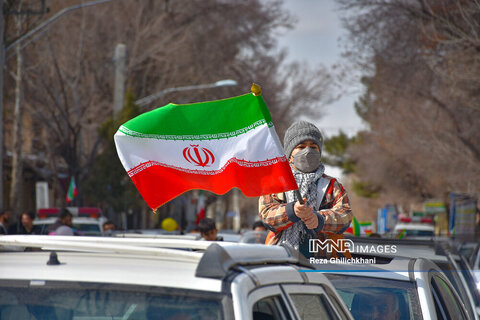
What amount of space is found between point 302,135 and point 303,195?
1.19 feet

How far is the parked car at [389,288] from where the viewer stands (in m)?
4.91

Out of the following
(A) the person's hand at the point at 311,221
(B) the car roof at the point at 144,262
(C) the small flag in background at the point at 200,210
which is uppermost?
(A) the person's hand at the point at 311,221

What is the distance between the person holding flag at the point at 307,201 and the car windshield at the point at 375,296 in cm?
24

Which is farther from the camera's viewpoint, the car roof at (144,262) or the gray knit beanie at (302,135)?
the gray knit beanie at (302,135)

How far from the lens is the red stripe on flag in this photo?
4.89 m

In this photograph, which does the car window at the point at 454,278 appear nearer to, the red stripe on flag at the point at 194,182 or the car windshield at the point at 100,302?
the red stripe on flag at the point at 194,182

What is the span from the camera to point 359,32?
20641 millimetres

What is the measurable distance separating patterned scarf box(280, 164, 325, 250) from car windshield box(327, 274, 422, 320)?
0.29 metres

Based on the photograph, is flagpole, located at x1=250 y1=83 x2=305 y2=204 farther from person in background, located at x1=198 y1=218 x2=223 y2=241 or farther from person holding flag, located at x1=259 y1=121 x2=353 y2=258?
person in background, located at x1=198 y1=218 x2=223 y2=241

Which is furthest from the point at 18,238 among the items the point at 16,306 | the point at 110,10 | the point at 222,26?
the point at 222,26

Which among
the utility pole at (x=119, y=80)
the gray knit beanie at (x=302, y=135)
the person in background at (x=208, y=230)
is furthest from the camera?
the utility pole at (x=119, y=80)

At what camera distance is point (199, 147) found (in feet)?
16.2

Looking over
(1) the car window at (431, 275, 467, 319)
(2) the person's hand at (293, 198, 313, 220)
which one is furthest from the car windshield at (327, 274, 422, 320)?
(2) the person's hand at (293, 198, 313, 220)

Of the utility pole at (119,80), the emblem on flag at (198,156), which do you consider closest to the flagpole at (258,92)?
the emblem on flag at (198,156)
